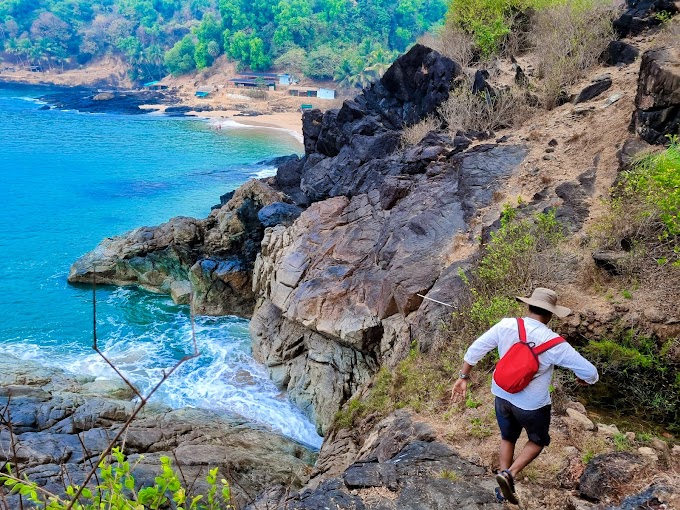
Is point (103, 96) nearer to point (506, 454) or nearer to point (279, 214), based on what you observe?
point (279, 214)

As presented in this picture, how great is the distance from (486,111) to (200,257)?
12.2m

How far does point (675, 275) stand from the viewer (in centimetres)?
667

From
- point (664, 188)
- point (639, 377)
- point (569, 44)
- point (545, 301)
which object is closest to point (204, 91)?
point (569, 44)

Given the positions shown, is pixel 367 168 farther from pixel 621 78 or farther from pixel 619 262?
pixel 619 262

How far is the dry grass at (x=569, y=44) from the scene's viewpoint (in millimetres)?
14391

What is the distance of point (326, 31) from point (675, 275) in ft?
289

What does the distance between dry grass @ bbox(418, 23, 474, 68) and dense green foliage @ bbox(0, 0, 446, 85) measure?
2135 inches

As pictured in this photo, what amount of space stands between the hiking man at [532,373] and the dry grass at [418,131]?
40.7 ft

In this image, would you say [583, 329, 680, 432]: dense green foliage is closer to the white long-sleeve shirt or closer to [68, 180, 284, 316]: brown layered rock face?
the white long-sleeve shirt

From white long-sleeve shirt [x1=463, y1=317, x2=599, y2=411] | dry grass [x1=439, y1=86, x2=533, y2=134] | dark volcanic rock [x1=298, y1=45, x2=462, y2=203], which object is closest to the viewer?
white long-sleeve shirt [x1=463, y1=317, x2=599, y2=411]

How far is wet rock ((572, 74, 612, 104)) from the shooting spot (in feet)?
42.5

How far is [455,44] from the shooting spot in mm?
18750

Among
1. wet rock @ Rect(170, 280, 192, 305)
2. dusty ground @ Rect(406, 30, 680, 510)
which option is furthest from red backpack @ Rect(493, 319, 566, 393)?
wet rock @ Rect(170, 280, 192, 305)

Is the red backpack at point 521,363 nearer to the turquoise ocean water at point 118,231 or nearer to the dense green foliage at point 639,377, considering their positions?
the dense green foliage at point 639,377
